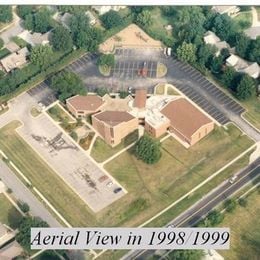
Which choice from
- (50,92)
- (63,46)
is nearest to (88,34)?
(63,46)

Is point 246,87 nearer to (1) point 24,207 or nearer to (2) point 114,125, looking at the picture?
(2) point 114,125

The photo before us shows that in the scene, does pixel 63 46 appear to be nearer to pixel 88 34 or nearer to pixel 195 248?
pixel 88 34

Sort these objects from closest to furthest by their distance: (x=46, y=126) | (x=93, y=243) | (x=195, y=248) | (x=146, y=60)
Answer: (x=93, y=243), (x=195, y=248), (x=46, y=126), (x=146, y=60)

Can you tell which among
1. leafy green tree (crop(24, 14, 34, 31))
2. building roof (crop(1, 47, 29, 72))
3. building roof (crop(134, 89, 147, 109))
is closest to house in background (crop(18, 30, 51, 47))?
leafy green tree (crop(24, 14, 34, 31))

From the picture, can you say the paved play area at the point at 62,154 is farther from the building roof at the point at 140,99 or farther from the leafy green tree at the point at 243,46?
the leafy green tree at the point at 243,46

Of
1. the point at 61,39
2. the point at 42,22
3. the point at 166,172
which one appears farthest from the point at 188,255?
the point at 42,22

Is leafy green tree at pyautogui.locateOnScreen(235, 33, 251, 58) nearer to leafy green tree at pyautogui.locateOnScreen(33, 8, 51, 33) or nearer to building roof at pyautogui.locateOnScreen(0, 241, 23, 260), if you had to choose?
leafy green tree at pyautogui.locateOnScreen(33, 8, 51, 33)
